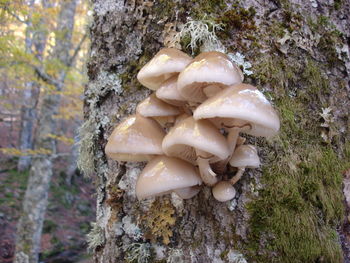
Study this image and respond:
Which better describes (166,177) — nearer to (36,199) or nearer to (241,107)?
(241,107)

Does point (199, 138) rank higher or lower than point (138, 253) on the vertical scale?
higher

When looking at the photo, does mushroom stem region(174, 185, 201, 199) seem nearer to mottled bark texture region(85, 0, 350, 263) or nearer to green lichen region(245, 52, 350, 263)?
mottled bark texture region(85, 0, 350, 263)

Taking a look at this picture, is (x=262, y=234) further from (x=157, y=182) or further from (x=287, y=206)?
(x=157, y=182)

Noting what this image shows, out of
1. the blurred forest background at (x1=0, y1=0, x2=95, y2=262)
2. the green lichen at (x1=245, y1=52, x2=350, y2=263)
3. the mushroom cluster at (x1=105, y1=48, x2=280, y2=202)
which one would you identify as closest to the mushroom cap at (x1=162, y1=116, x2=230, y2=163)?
the mushroom cluster at (x1=105, y1=48, x2=280, y2=202)

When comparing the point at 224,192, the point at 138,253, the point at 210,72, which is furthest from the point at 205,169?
the point at 138,253

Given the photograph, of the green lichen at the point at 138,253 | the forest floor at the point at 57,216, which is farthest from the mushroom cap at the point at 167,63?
the forest floor at the point at 57,216

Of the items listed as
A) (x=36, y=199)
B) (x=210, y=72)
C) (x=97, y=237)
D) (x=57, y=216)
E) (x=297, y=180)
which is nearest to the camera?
(x=210, y=72)
